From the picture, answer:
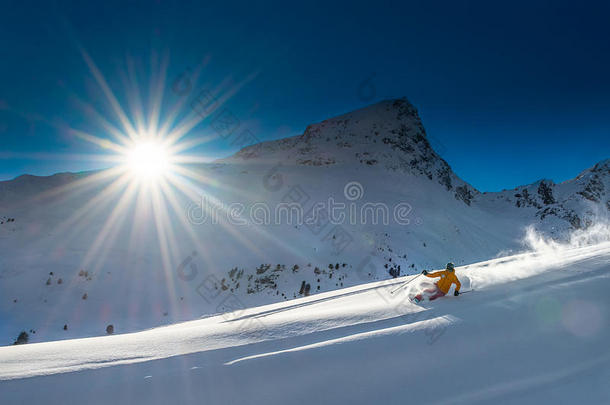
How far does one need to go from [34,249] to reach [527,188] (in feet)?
216

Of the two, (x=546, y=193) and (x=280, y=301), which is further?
(x=546, y=193)

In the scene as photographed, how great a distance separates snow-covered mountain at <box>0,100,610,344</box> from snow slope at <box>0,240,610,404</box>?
701 centimetres

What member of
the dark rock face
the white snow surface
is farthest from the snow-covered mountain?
the dark rock face

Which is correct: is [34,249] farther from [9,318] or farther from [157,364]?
[157,364]

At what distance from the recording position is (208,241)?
14.9 meters

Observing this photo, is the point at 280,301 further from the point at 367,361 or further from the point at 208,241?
the point at 367,361

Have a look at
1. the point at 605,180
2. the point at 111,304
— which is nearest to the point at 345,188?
the point at 111,304

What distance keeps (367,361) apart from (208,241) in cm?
1349

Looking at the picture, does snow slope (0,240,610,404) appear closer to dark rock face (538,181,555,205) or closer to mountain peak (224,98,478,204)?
mountain peak (224,98,478,204)

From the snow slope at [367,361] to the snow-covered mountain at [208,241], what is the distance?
23.0 ft

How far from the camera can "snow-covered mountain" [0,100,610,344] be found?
1004 cm

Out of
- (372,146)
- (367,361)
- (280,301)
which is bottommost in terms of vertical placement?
(367,361)

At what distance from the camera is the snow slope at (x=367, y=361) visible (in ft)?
7.30

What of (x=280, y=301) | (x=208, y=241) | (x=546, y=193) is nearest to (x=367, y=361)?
(x=280, y=301)
